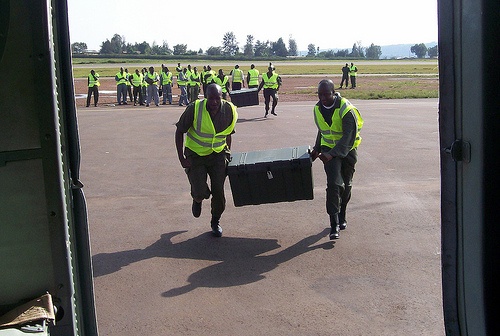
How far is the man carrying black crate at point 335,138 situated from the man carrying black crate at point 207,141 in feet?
3.38

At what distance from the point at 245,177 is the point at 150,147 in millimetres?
7596

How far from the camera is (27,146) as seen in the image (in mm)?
2354

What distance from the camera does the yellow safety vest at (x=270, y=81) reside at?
842 inches

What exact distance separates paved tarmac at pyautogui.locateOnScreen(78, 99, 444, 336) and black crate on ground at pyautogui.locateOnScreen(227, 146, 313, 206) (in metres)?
0.53

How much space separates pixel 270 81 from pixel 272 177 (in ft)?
47.3

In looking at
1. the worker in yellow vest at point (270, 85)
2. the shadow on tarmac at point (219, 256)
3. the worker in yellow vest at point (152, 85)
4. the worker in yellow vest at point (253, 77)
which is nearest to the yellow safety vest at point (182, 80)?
the worker in yellow vest at point (152, 85)

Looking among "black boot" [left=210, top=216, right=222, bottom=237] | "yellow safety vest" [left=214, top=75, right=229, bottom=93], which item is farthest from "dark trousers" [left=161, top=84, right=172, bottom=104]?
"black boot" [left=210, top=216, right=222, bottom=237]

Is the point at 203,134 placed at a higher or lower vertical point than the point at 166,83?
lower

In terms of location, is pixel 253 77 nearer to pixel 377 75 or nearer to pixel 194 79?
pixel 194 79

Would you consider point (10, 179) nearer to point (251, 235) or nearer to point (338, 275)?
point (338, 275)

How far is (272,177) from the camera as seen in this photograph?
7398 mm

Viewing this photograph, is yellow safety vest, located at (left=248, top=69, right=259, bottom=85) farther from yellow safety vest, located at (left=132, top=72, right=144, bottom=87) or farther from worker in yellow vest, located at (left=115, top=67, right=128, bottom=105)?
worker in yellow vest, located at (left=115, top=67, right=128, bottom=105)

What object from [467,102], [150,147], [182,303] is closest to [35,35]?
[467,102]

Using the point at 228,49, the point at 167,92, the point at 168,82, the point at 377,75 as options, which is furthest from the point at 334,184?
the point at 228,49
